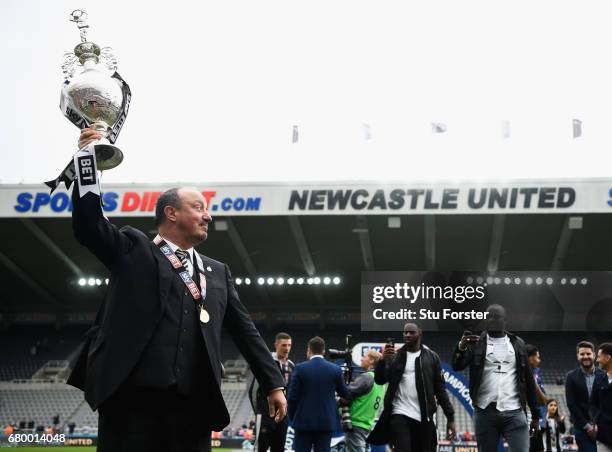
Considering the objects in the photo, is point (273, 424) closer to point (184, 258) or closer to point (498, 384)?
point (498, 384)

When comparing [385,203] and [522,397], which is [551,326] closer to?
[385,203]

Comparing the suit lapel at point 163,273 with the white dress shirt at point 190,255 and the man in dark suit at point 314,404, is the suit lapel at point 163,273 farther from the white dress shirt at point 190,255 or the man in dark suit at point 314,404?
the man in dark suit at point 314,404

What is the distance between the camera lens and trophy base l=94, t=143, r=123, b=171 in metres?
3.58

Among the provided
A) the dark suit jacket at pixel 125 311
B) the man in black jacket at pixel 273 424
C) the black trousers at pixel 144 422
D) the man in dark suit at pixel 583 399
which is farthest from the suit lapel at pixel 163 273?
the man in dark suit at pixel 583 399

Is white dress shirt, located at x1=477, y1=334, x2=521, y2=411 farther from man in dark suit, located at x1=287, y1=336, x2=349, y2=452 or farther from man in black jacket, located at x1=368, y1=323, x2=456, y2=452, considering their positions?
man in dark suit, located at x1=287, y1=336, x2=349, y2=452

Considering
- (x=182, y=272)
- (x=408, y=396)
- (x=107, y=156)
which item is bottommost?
(x=182, y=272)

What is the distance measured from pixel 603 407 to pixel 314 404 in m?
3.02

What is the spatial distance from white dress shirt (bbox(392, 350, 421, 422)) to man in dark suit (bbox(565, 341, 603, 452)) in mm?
1848

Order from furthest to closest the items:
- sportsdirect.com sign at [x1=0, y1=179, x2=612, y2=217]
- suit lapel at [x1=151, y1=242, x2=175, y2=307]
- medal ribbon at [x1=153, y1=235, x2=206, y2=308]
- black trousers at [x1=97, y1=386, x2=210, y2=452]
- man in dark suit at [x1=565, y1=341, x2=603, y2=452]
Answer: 1. sportsdirect.com sign at [x1=0, y1=179, x2=612, y2=217]
2. man in dark suit at [x1=565, y1=341, x2=603, y2=452]
3. medal ribbon at [x1=153, y1=235, x2=206, y2=308]
4. suit lapel at [x1=151, y1=242, x2=175, y2=307]
5. black trousers at [x1=97, y1=386, x2=210, y2=452]

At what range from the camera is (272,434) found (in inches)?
381

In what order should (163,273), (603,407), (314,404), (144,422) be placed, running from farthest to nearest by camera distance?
(314,404), (603,407), (163,273), (144,422)

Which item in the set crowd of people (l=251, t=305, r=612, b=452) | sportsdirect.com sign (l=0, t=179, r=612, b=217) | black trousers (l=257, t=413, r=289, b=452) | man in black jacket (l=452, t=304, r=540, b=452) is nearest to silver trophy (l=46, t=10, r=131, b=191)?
crowd of people (l=251, t=305, r=612, b=452)

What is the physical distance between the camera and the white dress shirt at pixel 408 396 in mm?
8062

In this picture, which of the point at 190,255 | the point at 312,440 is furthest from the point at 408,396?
the point at 190,255
